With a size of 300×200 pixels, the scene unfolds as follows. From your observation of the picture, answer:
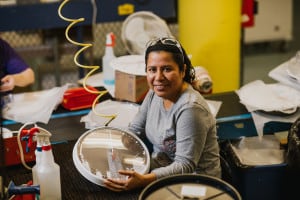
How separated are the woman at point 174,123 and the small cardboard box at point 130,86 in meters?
0.50

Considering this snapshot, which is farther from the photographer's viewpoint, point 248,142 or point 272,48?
point 272,48

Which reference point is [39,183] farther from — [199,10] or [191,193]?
[199,10]

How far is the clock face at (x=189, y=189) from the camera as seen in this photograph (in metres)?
1.65

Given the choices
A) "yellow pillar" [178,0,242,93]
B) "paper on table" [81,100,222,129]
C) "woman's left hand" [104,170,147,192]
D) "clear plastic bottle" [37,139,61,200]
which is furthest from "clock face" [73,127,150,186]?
"yellow pillar" [178,0,242,93]

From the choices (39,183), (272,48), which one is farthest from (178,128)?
(272,48)

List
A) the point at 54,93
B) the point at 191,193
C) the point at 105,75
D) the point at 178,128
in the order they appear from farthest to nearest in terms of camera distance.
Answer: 1. the point at 105,75
2. the point at 54,93
3. the point at 178,128
4. the point at 191,193

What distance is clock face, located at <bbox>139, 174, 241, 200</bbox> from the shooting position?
165cm

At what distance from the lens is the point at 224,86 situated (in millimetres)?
3912

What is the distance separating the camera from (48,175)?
1.85m

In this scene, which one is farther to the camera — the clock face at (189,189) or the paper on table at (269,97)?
the paper on table at (269,97)

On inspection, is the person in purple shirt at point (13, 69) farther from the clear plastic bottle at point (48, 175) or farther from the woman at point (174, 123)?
the clear plastic bottle at point (48, 175)

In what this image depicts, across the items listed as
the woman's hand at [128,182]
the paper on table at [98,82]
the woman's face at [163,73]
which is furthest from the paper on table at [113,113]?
the woman's hand at [128,182]

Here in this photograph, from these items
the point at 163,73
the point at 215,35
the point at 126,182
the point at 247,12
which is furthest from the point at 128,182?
the point at 247,12

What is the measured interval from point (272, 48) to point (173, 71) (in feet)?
14.7
